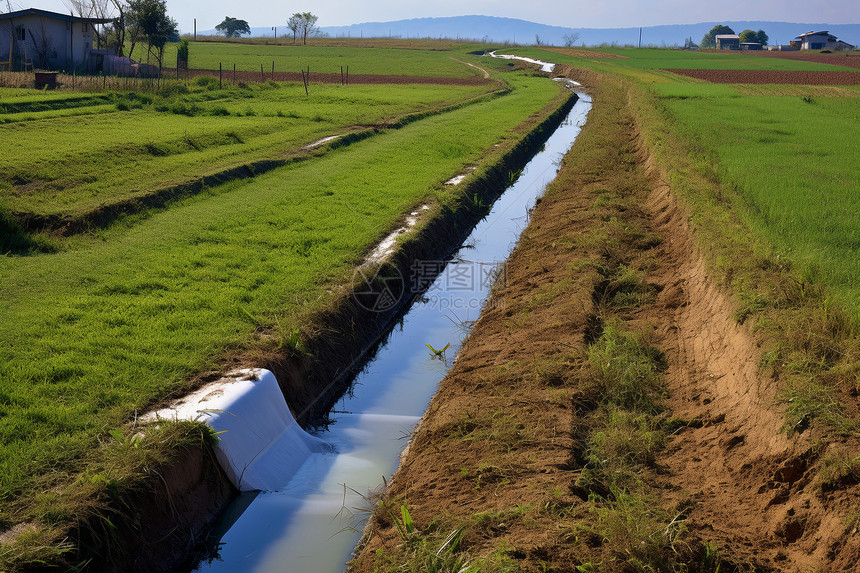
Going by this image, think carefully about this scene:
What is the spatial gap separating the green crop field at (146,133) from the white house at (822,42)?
84.3 meters

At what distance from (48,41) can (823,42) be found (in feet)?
311

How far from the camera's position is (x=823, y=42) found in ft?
296

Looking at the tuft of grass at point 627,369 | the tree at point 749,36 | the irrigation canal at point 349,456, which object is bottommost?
the irrigation canal at point 349,456

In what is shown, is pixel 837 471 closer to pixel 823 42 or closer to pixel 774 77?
pixel 774 77

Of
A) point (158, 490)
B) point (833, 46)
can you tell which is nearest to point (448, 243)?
point (158, 490)

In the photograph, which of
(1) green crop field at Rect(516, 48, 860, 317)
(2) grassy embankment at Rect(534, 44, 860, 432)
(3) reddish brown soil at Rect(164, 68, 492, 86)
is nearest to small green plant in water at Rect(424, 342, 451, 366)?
(2) grassy embankment at Rect(534, 44, 860, 432)

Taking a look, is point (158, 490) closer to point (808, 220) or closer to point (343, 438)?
point (343, 438)

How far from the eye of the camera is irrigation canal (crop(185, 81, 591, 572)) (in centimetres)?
459

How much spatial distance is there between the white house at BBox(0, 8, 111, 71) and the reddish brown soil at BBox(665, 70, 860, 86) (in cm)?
3382

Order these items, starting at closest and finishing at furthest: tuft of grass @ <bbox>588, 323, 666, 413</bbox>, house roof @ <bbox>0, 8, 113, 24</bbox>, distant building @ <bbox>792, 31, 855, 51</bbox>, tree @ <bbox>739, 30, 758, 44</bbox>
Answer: tuft of grass @ <bbox>588, 323, 666, 413</bbox> → house roof @ <bbox>0, 8, 113, 24</bbox> → distant building @ <bbox>792, 31, 855, 51</bbox> → tree @ <bbox>739, 30, 758, 44</bbox>

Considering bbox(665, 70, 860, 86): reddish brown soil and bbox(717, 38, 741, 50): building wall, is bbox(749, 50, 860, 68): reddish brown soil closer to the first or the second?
bbox(665, 70, 860, 86): reddish brown soil

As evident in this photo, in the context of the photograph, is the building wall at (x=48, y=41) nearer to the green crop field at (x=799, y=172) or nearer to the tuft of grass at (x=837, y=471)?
the green crop field at (x=799, y=172)

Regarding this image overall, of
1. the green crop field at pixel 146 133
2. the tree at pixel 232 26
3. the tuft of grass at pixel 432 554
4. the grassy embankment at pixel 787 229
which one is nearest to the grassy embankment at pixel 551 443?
the tuft of grass at pixel 432 554

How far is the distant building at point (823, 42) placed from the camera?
292 ft
